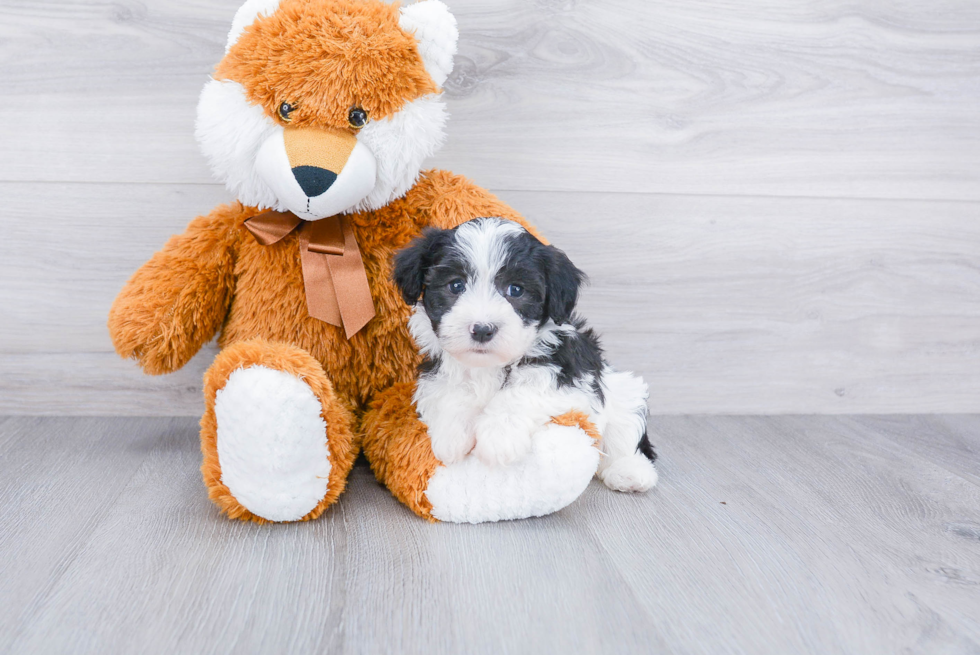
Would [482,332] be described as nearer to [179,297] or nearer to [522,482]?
[522,482]

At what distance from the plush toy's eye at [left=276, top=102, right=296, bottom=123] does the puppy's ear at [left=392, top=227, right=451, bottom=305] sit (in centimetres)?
30

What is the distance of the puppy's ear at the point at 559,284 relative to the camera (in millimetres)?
1122

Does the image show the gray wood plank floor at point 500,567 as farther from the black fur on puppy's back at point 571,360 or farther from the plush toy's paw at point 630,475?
the black fur on puppy's back at point 571,360

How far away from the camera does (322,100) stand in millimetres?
1162

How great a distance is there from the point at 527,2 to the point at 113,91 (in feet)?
2.95

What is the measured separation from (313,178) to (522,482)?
0.58m

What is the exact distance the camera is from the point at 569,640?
0.90m

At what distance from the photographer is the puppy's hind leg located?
1347 mm

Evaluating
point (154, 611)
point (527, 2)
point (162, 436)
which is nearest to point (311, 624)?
point (154, 611)

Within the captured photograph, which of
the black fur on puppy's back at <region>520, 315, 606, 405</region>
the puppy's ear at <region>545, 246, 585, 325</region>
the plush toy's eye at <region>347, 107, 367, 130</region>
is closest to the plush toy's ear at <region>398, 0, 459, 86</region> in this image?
the plush toy's eye at <region>347, 107, 367, 130</region>

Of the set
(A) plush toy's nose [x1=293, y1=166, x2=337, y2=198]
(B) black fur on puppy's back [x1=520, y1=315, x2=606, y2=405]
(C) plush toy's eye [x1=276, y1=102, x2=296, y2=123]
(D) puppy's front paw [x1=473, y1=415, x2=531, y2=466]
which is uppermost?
(C) plush toy's eye [x1=276, y1=102, x2=296, y2=123]

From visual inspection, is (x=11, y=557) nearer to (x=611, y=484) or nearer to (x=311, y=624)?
(x=311, y=624)

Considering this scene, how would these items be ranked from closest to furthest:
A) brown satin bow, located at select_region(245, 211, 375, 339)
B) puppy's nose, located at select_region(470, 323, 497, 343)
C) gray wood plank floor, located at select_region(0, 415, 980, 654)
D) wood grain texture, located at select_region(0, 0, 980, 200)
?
1. gray wood plank floor, located at select_region(0, 415, 980, 654)
2. puppy's nose, located at select_region(470, 323, 497, 343)
3. brown satin bow, located at select_region(245, 211, 375, 339)
4. wood grain texture, located at select_region(0, 0, 980, 200)

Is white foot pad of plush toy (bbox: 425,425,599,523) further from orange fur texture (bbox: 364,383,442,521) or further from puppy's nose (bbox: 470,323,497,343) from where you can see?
puppy's nose (bbox: 470,323,497,343)
